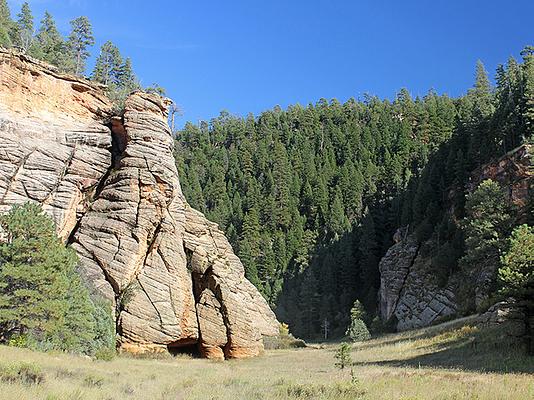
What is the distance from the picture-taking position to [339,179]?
126375mm

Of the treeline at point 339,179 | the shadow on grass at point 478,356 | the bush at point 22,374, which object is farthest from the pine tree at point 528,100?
the bush at point 22,374

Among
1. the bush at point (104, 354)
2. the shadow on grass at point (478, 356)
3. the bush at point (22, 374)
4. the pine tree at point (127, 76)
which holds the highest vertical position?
the pine tree at point (127, 76)

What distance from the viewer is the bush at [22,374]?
14416 millimetres

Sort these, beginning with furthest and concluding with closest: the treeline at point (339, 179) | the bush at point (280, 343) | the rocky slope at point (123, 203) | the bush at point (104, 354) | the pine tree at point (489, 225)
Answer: the treeline at point (339, 179)
the bush at point (280, 343)
the pine tree at point (489, 225)
the rocky slope at point (123, 203)
the bush at point (104, 354)

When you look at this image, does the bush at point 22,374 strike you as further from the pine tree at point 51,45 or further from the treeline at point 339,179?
the treeline at point 339,179

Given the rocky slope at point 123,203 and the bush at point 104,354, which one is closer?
the bush at point 104,354

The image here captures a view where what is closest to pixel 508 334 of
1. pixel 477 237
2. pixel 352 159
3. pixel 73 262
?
pixel 477 237

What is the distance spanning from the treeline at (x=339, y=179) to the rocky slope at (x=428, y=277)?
311 centimetres

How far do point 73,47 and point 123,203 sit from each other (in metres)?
33.8

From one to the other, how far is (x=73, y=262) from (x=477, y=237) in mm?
34241

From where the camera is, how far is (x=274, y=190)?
124125mm

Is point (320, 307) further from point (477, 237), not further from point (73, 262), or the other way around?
point (73, 262)

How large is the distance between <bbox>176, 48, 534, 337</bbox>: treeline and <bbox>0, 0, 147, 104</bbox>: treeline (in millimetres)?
44489

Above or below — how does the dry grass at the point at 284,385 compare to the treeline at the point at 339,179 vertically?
below
